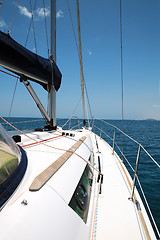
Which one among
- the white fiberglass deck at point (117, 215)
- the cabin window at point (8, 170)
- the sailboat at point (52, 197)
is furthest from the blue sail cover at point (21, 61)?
the white fiberglass deck at point (117, 215)

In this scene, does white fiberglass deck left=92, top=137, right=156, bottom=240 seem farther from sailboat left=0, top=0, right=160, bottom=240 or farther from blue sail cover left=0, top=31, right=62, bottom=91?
blue sail cover left=0, top=31, right=62, bottom=91

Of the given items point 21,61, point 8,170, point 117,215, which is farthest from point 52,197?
point 21,61

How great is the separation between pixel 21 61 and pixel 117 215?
2949 mm

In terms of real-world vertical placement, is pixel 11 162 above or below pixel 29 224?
above

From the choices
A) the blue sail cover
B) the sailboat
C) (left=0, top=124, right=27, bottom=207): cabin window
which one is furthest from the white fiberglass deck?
the blue sail cover

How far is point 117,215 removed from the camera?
1.70 metres

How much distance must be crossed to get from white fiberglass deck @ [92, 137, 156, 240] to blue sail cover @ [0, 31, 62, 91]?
2653 millimetres

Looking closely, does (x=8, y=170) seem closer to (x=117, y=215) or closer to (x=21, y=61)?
(x=117, y=215)

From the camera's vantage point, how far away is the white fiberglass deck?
4.69ft

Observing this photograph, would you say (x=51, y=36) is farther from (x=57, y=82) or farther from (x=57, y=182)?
(x=57, y=182)

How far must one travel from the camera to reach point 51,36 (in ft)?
13.0

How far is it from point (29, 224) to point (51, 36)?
14.9 ft

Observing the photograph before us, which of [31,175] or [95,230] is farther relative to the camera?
[95,230]

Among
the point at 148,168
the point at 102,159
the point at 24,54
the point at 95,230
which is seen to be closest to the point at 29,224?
the point at 95,230
